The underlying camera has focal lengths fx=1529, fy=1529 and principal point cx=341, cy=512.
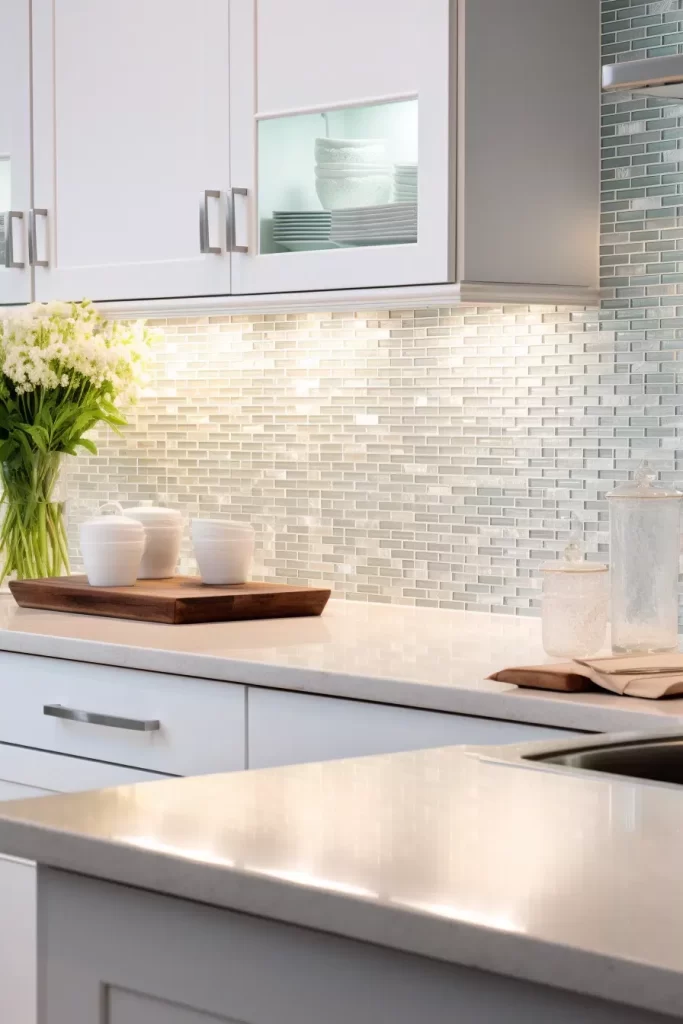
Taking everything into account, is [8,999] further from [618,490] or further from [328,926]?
[328,926]

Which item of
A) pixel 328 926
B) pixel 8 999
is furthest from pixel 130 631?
pixel 328 926

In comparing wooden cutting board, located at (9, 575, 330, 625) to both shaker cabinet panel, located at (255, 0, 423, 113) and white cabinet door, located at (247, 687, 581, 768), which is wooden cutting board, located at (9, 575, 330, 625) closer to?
white cabinet door, located at (247, 687, 581, 768)

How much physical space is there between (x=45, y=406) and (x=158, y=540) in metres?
0.35

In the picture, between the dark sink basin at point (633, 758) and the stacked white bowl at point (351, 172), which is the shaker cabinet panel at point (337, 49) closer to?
the stacked white bowl at point (351, 172)

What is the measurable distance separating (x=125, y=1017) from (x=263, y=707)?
118 centimetres

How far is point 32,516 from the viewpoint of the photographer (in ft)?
9.91

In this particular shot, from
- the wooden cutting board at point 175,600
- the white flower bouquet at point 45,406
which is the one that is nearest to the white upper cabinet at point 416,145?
the white flower bouquet at point 45,406

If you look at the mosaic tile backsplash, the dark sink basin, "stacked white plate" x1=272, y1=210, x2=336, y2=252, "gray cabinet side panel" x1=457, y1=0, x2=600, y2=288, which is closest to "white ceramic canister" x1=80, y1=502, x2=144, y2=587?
the mosaic tile backsplash

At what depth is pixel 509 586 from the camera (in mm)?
2727

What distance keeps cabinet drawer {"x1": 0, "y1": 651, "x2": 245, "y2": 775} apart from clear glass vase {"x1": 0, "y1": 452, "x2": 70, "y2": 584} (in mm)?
529

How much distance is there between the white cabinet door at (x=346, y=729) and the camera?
1.89 meters

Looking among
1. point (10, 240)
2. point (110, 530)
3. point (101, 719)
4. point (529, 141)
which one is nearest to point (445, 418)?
point (529, 141)

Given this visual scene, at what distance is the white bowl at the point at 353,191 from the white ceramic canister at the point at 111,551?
70 centimetres

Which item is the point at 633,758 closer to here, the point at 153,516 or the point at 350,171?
the point at 350,171
